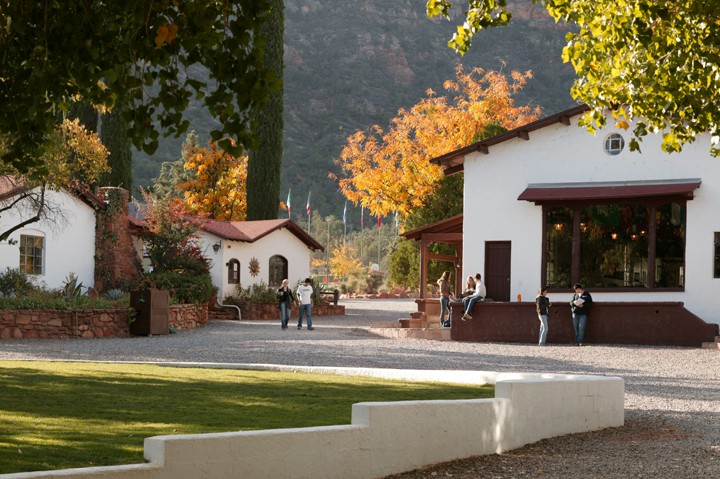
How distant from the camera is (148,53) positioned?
760cm

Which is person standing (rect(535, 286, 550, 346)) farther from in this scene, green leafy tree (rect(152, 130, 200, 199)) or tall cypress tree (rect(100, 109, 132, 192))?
green leafy tree (rect(152, 130, 200, 199))

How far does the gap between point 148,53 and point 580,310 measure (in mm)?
19506

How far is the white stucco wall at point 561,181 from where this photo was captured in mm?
26906

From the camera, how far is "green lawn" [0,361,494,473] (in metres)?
8.41

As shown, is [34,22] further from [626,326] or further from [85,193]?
[85,193]

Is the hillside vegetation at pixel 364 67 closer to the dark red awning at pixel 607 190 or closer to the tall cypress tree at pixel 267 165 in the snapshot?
the tall cypress tree at pixel 267 165

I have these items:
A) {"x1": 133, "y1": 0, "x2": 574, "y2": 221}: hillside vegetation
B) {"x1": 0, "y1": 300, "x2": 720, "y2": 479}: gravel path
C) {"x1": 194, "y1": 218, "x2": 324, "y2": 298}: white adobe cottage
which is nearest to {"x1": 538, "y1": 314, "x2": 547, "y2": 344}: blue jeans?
{"x1": 0, "y1": 300, "x2": 720, "y2": 479}: gravel path

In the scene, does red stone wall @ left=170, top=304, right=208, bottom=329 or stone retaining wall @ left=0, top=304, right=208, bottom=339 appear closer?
stone retaining wall @ left=0, top=304, right=208, bottom=339

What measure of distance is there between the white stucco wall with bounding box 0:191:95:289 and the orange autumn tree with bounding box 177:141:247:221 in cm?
2077

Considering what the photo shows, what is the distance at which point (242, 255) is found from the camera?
39469 mm

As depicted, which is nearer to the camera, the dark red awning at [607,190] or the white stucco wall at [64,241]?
the dark red awning at [607,190]

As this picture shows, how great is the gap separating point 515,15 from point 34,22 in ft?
385

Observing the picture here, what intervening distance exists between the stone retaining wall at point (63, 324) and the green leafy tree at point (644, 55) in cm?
1688

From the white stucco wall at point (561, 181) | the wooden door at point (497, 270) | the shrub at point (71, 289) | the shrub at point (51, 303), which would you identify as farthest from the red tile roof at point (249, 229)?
the wooden door at point (497, 270)
